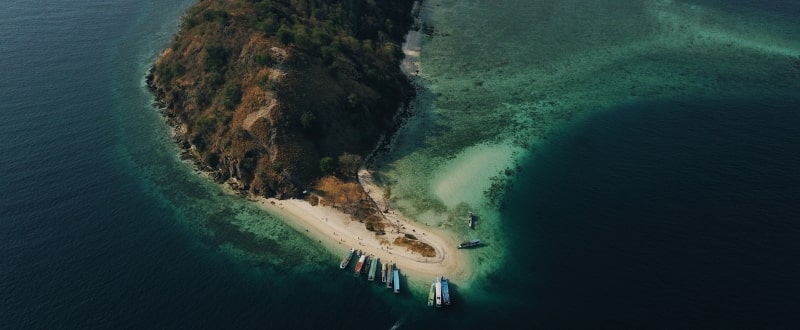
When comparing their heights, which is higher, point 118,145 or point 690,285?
point 118,145

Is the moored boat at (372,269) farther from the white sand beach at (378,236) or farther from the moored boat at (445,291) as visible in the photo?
the moored boat at (445,291)

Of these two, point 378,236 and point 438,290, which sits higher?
point 378,236

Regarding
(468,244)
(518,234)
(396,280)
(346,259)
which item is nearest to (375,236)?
(346,259)

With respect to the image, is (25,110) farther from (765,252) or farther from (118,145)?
(765,252)

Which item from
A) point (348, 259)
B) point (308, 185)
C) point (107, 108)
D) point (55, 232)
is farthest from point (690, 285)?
point (107, 108)

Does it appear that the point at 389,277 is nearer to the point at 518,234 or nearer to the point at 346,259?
the point at 346,259
